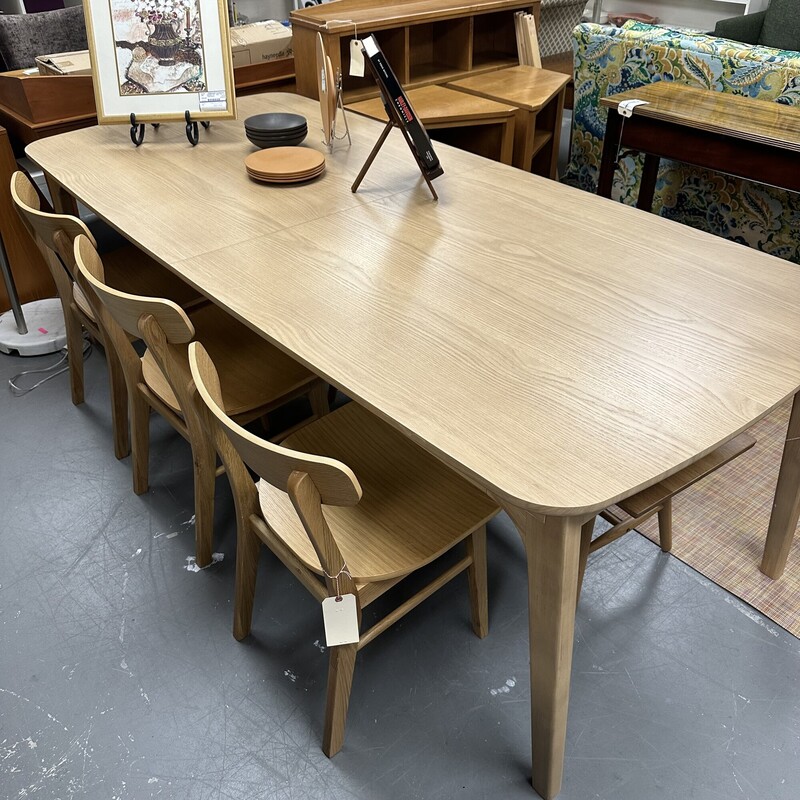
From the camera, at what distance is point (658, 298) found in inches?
54.9

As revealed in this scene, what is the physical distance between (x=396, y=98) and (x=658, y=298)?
30.8 inches

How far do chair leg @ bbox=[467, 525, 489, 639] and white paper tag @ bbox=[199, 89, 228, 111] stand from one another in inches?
58.7

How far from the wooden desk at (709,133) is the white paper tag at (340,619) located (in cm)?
194

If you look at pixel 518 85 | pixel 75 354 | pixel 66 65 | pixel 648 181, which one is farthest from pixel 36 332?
pixel 648 181

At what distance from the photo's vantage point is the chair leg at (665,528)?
1751 mm

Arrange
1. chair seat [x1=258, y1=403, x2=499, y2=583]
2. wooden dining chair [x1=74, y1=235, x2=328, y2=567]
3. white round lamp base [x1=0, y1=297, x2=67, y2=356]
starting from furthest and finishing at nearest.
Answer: white round lamp base [x1=0, y1=297, x2=67, y2=356]
wooden dining chair [x1=74, y1=235, x2=328, y2=567]
chair seat [x1=258, y1=403, x2=499, y2=583]

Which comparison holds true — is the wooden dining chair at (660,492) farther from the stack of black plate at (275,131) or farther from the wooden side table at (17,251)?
the wooden side table at (17,251)

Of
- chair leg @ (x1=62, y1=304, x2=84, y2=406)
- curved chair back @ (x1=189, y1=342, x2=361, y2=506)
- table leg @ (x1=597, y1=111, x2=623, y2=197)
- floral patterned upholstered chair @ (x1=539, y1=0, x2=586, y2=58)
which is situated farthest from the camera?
floral patterned upholstered chair @ (x1=539, y1=0, x2=586, y2=58)

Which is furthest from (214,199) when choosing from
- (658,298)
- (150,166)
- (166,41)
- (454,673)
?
(454,673)

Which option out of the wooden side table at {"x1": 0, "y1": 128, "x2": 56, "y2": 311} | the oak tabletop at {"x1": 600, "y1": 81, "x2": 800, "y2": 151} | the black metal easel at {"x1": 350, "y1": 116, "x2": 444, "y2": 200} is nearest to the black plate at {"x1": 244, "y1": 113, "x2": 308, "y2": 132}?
the black metal easel at {"x1": 350, "y1": 116, "x2": 444, "y2": 200}

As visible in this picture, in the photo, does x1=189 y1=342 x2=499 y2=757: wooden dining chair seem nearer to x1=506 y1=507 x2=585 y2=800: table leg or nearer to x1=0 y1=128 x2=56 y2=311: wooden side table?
x1=506 y1=507 x2=585 y2=800: table leg

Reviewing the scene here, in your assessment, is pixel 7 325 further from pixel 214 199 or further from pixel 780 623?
pixel 780 623

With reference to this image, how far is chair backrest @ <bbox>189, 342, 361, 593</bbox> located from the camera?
39.2 inches

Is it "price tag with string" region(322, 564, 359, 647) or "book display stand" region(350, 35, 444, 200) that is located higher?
"book display stand" region(350, 35, 444, 200)
